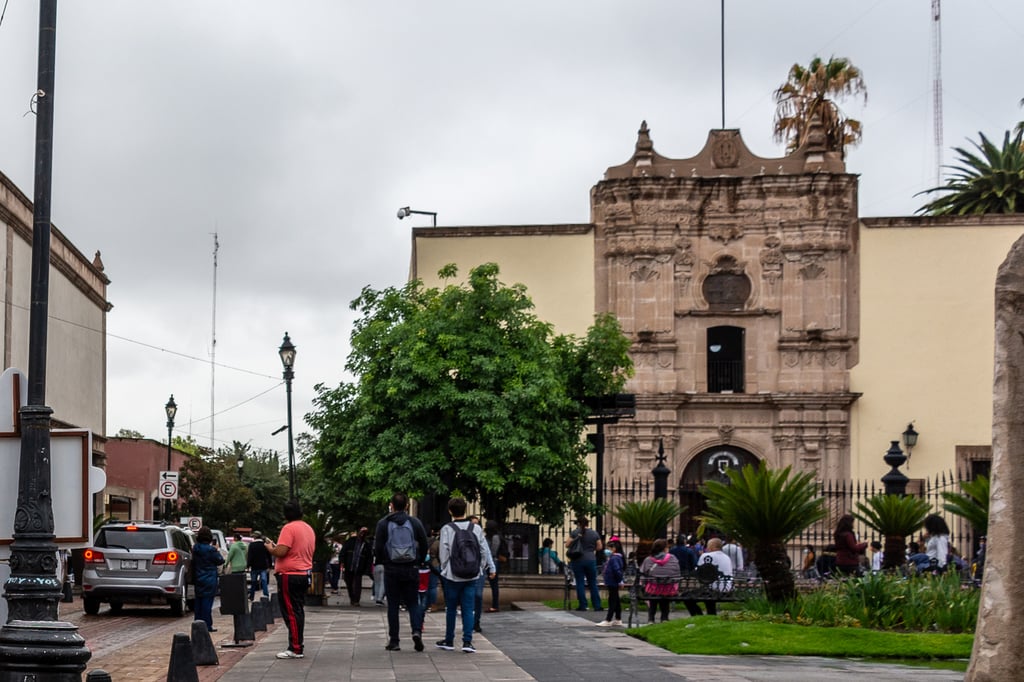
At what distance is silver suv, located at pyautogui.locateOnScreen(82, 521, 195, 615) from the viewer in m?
25.3

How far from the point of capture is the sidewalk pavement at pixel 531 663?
1293cm

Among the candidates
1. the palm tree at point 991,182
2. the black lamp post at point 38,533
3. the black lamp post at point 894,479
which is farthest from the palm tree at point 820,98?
the black lamp post at point 38,533

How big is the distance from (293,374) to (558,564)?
7362 millimetres

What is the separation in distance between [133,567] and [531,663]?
12.7m

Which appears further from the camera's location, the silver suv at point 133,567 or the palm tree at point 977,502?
the silver suv at point 133,567

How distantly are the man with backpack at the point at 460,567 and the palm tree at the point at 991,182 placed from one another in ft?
137

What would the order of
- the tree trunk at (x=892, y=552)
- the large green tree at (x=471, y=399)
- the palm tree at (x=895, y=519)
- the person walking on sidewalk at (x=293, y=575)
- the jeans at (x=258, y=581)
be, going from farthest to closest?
the large green tree at (x=471, y=399), the jeans at (x=258, y=581), the tree trunk at (x=892, y=552), the palm tree at (x=895, y=519), the person walking on sidewalk at (x=293, y=575)

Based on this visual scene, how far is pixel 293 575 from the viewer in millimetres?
15156

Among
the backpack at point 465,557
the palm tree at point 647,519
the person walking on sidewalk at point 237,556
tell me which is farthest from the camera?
the person walking on sidewalk at point 237,556

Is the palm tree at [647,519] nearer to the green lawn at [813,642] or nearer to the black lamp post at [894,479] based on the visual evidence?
the black lamp post at [894,479]

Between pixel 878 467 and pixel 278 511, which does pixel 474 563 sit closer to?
pixel 878 467

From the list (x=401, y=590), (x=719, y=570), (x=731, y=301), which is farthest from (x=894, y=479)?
(x=731, y=301)

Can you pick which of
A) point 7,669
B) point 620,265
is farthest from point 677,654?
point 620,265

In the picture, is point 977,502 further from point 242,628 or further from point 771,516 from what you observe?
point 242,628
